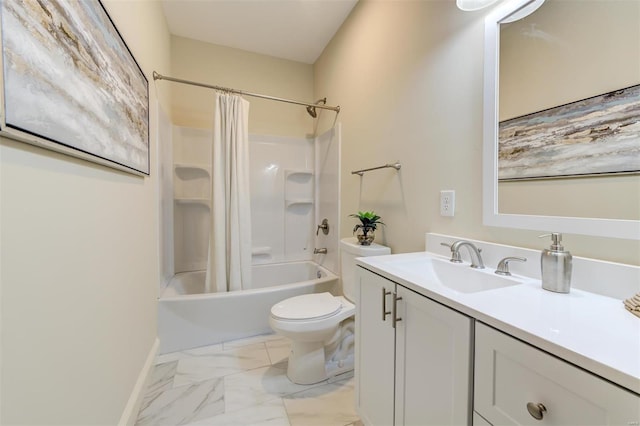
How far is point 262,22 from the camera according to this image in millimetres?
2279

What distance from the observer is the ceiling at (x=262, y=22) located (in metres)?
2.06

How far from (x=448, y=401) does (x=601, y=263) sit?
612mm

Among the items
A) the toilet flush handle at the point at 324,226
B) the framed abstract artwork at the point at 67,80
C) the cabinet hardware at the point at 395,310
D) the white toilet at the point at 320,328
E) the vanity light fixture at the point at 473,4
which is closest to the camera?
the framed abstract artwork at the point at 67,80

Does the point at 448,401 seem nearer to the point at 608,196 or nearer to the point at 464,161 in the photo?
the point at 608,196

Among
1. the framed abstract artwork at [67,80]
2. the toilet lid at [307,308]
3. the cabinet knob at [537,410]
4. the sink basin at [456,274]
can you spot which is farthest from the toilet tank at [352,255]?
the framed abstract artwork at [67,80]

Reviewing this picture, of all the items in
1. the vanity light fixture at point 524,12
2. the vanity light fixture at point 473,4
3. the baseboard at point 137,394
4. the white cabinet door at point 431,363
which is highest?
the vanity light fixture at point 473,4

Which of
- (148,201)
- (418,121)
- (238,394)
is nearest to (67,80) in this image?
(148,201)

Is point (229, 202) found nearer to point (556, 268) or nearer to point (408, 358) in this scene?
point (408, 358)

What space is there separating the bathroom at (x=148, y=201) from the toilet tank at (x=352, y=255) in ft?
0.44

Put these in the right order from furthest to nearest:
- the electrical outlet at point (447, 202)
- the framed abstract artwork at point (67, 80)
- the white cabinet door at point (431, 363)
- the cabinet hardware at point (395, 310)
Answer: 1. the electrical outlet at point (447, 202)
2. the cabinet hardware at point (395, 310)
3. the white cabinet door at point (431, 363)
4. the framed abstract artwork at point (67, 80)

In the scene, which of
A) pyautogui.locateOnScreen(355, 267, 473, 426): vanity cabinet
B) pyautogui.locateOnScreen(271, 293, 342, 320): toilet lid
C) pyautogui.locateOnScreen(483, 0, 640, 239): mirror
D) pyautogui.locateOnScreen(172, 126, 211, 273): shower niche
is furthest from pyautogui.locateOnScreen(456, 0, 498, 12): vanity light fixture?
pyautogui.locateOnScreen(172, 126, 211, 273): shower niche

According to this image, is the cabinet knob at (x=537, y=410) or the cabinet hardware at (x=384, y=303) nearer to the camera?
the cabinet knob at (x=537, y=410)

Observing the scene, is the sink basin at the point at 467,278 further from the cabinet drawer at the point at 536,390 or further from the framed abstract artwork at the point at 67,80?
the framed abstract artwork at the point at 67,80

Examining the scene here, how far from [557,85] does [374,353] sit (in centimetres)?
120
